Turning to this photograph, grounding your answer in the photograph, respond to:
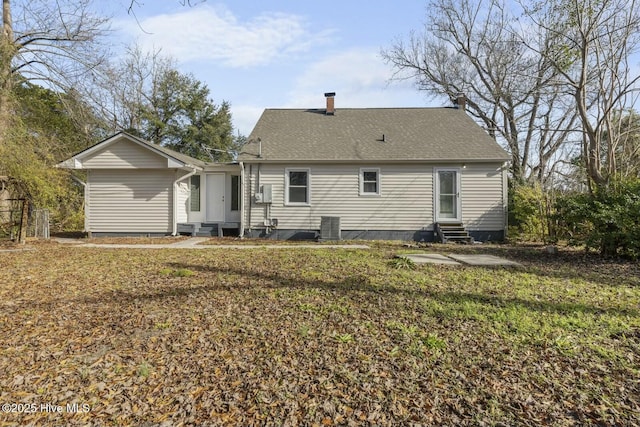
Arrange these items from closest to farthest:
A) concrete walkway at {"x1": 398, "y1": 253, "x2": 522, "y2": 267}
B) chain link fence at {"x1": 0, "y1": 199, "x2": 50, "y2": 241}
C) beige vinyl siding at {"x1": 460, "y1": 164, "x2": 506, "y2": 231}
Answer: concrete walkway at {"x1": 398, "y1": 253, "x2": 522, "y2": 267}, chain link fence at {"x1": 0, "y1": 199, "x2": 50, "y2": 241}, beige vinyl siding at {"x1": 460, "y1": 164, "x2": 506, "y2": 231}

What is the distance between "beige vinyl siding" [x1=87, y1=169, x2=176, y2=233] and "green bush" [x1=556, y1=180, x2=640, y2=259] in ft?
41.6

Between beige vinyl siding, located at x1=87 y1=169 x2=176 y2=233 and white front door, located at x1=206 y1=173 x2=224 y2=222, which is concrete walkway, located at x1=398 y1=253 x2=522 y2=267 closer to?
white front door, located at x1=206 y1=173 x2=224 y2=222

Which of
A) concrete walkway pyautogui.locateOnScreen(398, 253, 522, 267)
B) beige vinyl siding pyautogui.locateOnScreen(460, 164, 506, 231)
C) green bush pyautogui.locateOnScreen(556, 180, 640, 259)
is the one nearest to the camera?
concrete walkway pyautogui.locateOnScreen(398, 253, 522, 267)

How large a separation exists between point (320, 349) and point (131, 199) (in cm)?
1192

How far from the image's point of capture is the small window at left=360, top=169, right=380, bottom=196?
12.7 m

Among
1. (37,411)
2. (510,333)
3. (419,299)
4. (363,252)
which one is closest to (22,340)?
(37,411)

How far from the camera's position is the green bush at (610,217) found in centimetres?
779

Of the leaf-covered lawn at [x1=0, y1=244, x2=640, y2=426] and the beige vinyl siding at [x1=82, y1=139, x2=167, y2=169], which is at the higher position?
the beige vinyl siding at [x1=82, y1=139, x2=167, y2=169]

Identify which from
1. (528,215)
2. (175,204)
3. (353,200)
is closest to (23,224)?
(175,204)

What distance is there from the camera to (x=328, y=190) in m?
12.7

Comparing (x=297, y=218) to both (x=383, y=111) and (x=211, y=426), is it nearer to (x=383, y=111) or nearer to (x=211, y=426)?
(x=383, y=111)

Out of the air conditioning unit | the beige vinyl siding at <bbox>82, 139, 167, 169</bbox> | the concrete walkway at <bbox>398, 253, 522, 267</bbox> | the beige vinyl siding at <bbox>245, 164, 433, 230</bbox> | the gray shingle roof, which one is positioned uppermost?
the gray shingle roof

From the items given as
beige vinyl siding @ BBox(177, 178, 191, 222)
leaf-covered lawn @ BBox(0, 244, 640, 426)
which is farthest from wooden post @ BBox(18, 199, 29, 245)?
leaf-covered lawn @ BBox(0, 244, 640, 426)

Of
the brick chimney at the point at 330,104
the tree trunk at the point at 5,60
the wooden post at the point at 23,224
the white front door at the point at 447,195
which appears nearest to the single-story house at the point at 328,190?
the white front door at the point at 447,195
